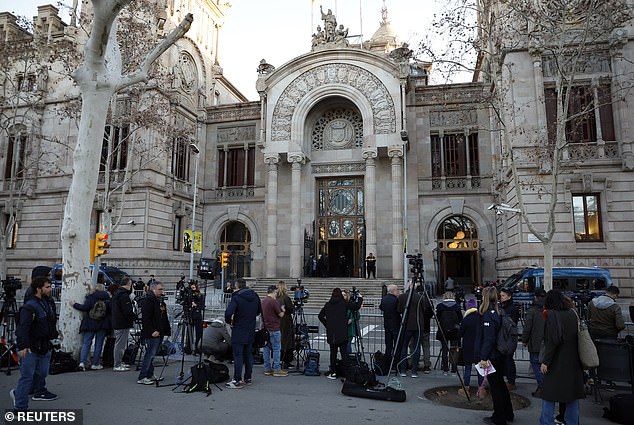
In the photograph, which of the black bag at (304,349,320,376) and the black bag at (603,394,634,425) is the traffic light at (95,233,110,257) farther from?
the black bag at (603,394,634,425)

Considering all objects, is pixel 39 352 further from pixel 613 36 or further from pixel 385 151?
pixel 613 36

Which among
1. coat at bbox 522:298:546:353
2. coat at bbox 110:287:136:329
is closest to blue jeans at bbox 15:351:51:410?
coat at bbox 110:287:136:329

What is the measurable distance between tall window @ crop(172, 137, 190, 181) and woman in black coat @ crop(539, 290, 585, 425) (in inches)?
1086

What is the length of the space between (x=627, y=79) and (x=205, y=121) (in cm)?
2638

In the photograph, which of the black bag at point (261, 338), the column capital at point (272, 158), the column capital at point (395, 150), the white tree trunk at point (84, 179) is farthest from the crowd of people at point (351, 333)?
the column capital at point (272, 158)

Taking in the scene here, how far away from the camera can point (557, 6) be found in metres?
14.6

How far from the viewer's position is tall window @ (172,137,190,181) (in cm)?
3006

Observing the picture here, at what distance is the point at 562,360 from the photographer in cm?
566

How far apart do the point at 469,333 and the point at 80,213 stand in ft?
29.5

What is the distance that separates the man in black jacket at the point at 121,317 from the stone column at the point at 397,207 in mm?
18437

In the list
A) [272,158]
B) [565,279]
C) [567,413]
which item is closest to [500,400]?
[567,413]

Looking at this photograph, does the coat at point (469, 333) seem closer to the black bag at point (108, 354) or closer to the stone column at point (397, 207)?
the black bag at point (108, 354)

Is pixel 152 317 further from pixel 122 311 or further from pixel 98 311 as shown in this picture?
pixel 98 311

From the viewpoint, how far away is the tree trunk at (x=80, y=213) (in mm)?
9969
